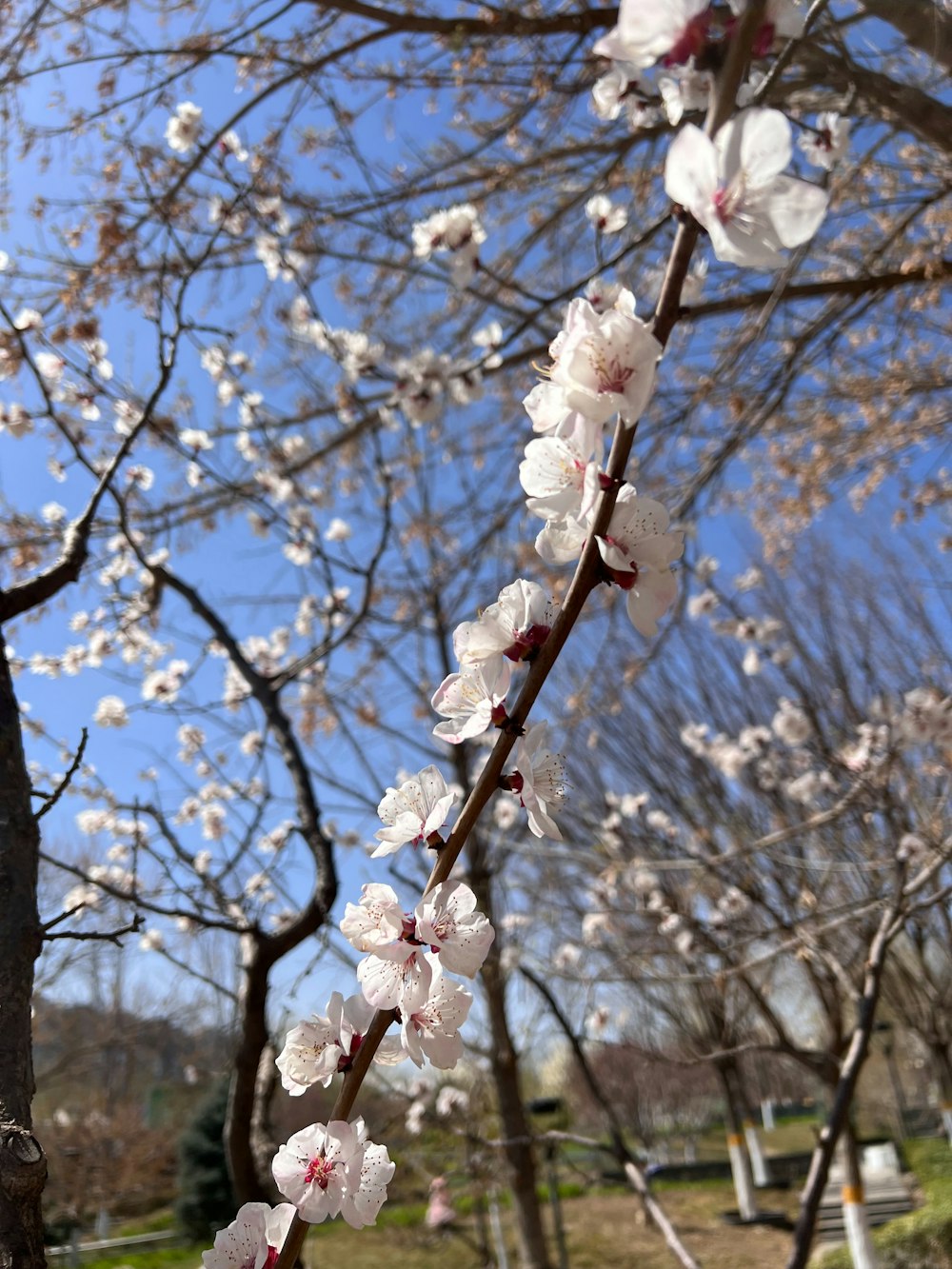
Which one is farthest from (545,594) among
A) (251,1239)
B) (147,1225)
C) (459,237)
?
(147,1225)

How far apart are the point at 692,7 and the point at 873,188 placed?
14.5 ft

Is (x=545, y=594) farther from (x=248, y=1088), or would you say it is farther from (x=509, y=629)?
(x=248, y=1088)

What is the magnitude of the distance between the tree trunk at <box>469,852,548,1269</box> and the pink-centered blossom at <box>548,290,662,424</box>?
15.6ft

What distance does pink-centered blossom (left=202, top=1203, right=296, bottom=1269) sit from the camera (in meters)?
0.78

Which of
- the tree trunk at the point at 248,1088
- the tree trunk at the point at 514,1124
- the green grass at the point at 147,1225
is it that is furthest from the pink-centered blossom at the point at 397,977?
the green grass at the point at 147,1225

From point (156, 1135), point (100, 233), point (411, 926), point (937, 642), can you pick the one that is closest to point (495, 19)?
point (100, 233)

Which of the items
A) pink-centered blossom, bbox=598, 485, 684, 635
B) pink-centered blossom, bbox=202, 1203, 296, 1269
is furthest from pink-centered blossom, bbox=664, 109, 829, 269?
pink-centered blossom, bbox=202, 1203, 296, 1269

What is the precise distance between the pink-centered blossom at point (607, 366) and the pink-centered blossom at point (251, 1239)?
76 centimetres

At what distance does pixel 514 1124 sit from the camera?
5391mm

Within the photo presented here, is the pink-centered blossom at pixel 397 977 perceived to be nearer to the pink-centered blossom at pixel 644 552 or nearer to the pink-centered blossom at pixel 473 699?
the pink-centered blossom at pixel 473 699

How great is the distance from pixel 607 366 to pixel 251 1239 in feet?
2.77

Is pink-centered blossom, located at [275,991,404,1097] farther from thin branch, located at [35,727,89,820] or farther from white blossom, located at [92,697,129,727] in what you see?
white blossom, located at [92,697,129,727]

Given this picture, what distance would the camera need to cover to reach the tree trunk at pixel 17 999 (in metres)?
0.76

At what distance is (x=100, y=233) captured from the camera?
315 centimetres
